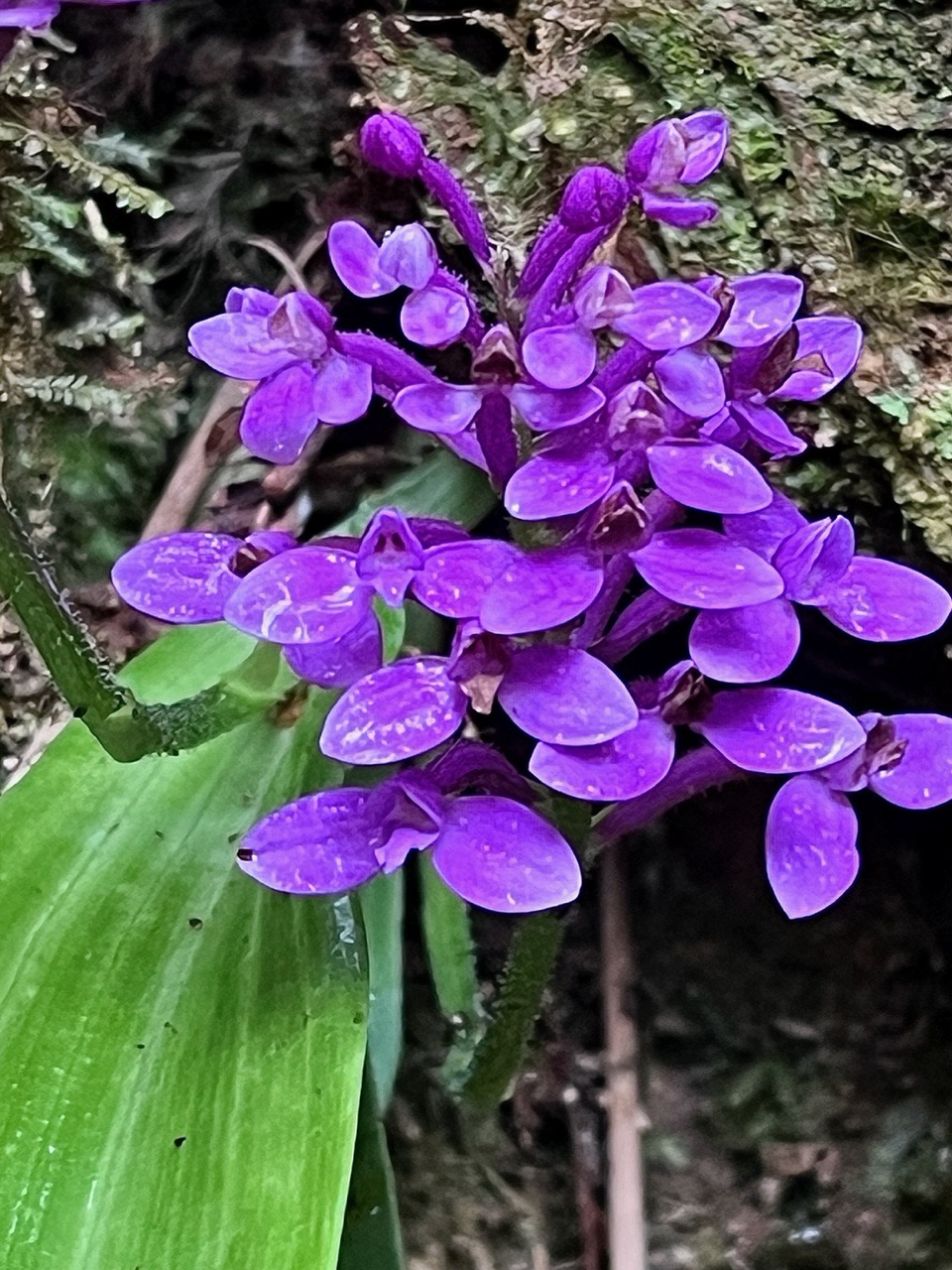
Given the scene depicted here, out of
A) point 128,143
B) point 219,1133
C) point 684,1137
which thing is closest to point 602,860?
point 684,1137

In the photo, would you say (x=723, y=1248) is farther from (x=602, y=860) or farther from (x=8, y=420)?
(x=8, y=420)

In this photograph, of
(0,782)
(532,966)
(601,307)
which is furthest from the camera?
(0,782)

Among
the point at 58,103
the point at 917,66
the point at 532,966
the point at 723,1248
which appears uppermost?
the point at 58,103

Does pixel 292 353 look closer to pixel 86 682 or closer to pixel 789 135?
pixel 86 682

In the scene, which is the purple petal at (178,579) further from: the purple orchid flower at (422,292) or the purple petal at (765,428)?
the purple petal at (765,428)

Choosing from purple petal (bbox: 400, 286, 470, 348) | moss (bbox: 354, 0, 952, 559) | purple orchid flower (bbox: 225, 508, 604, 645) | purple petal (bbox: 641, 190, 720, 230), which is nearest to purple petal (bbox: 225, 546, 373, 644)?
purple orchid flower (bbox: 225, 508, 604, 645)

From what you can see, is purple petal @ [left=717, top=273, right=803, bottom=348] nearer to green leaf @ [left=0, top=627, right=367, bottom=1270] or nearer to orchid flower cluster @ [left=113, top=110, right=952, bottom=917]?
orchid flower cluster @ [left=113, top=110, right=952, bottom=917]
